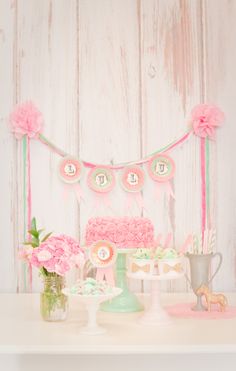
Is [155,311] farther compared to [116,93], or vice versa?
[116,93]

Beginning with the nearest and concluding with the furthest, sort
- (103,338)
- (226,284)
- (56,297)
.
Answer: (103,338), (56,297), (226,284)

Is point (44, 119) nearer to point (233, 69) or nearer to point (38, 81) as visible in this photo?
point (38, 81)

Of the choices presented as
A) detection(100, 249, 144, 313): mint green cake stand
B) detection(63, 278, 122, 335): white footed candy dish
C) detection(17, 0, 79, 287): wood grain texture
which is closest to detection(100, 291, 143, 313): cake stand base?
detection(100, 249, 144, 313): mint green cake stand

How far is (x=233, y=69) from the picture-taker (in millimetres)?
1997

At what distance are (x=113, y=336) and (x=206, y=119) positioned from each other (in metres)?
0.85

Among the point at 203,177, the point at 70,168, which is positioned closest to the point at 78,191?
the point at 70,168

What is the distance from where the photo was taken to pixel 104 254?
5.18 feet

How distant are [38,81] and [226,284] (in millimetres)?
910

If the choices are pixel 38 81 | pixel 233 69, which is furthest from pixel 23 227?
pixel 233 69

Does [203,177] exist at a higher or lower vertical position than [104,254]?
higher

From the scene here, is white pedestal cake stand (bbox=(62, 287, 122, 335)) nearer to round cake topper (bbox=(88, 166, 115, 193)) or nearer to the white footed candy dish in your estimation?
the white footed candy dish

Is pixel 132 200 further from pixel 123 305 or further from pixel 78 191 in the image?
pixel 123 305

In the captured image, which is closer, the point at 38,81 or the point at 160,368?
the point at 160,368

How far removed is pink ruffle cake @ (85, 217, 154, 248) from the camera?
1.66m
